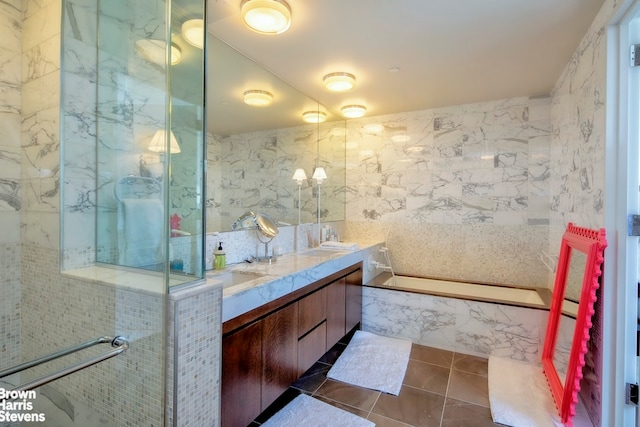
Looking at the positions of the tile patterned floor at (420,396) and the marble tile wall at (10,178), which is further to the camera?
the tile patterned floor at (420,396)

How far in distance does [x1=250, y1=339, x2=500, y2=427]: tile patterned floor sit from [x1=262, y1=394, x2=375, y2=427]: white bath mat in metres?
0.06

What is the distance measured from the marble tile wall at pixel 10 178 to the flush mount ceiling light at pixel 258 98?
140cm

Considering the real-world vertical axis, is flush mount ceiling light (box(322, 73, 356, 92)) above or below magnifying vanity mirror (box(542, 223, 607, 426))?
above

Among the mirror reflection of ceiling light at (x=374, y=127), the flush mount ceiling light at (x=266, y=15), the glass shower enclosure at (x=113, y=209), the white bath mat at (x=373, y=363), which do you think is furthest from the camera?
the mirror reflection of ceiling light at (x=374, y=127)

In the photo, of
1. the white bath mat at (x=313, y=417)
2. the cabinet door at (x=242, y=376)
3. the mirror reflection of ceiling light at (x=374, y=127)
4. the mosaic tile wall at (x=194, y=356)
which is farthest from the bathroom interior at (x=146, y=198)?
the mirror reflection of ceiling light at (x=374, y=127)

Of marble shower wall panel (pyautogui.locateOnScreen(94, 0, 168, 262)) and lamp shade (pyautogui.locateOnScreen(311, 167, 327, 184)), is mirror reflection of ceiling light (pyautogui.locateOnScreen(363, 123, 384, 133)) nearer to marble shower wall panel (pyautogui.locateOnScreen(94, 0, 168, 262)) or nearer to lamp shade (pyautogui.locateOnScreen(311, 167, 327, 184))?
lamp shade (pyautogui.locateOnScreen(311, 167, 327, 184))

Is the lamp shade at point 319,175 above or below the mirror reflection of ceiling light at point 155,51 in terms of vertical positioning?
below

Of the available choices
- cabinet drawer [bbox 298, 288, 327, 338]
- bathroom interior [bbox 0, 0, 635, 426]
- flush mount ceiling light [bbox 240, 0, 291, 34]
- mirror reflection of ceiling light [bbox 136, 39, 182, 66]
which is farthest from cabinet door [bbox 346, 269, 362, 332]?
mirror reflection of ceiling light [bbox 136, 39, 182, 66]

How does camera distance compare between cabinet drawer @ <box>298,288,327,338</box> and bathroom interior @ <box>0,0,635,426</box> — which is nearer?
bathroom interior @ <box>0,0,635,426</box>

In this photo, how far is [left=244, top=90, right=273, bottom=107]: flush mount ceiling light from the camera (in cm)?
254

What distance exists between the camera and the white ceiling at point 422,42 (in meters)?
1.73

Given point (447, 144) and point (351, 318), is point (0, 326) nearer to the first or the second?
point (351, 318)

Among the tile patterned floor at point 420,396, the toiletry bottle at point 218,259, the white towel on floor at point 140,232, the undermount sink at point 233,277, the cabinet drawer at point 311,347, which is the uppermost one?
the white towel on floor at point 140,232

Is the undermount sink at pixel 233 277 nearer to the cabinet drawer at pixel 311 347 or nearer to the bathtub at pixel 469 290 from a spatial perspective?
the cabinet drawer at pixel 311 347
